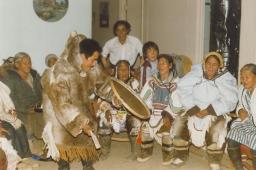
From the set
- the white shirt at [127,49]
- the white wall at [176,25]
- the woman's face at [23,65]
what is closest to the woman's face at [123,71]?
the woman's face at [23,65]

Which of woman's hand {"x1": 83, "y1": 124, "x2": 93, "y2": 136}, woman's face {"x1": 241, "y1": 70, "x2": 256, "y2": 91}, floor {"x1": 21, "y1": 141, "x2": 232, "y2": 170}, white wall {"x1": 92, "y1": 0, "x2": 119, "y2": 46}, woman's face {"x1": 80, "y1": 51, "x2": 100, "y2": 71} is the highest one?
white wall {"x1": 92, "y1": 0, "x2": 119, "y2": 46}

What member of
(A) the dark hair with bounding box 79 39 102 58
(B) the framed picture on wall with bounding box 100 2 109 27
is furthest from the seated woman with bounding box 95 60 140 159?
(B) the framed picture on wall with bounding box 100 2 109 27

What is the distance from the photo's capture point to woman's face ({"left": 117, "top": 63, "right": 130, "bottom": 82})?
19.5ft

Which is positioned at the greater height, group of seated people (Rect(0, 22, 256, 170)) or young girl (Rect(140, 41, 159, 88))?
young girl (Rect(140, 41, 159, 88))

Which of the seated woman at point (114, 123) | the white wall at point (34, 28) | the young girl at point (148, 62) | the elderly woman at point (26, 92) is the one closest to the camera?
the elderly woman at point (26, 92)

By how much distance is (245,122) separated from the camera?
16.5ft

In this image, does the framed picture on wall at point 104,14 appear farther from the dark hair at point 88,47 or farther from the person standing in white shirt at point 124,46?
the dark hair at point 88,47

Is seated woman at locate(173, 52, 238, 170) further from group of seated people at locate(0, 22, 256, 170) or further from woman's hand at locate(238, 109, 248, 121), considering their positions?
woman's hand at locate(238, 109, 248, 121)

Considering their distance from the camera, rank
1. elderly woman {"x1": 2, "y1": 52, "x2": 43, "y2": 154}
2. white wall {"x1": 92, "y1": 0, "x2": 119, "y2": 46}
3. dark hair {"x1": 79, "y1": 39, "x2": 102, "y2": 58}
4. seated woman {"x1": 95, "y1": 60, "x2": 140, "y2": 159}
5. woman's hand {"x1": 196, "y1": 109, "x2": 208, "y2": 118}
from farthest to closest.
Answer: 1. white wall {"x1": 92, "y1": 0, "x2": 119, "y2": 46}
2. seated woman {"x1": 95, "y1": 60, "x2": 140, "y2": 159}
3. elderly woman {"x1": 2, "y1": 52, "x2": 43, "y2": 154}
4. woman's hand {"x1": 196, "y1": 109, "x2": 208, "y2": 118}
5. dark hair {"x1": 79, "y1": 39, "x2": 102, "y2": 58}

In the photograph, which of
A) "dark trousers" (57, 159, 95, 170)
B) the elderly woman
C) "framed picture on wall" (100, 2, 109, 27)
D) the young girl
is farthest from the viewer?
"framed picture on wall" (100, 2, 109, 27)

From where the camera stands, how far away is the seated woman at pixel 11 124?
4.85 m

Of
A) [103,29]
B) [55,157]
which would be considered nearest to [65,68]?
[55,157]

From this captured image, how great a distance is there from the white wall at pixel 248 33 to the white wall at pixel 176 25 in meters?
1.15

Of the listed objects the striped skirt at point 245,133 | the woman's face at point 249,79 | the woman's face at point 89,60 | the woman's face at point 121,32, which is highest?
the woman's face at point 121,32
